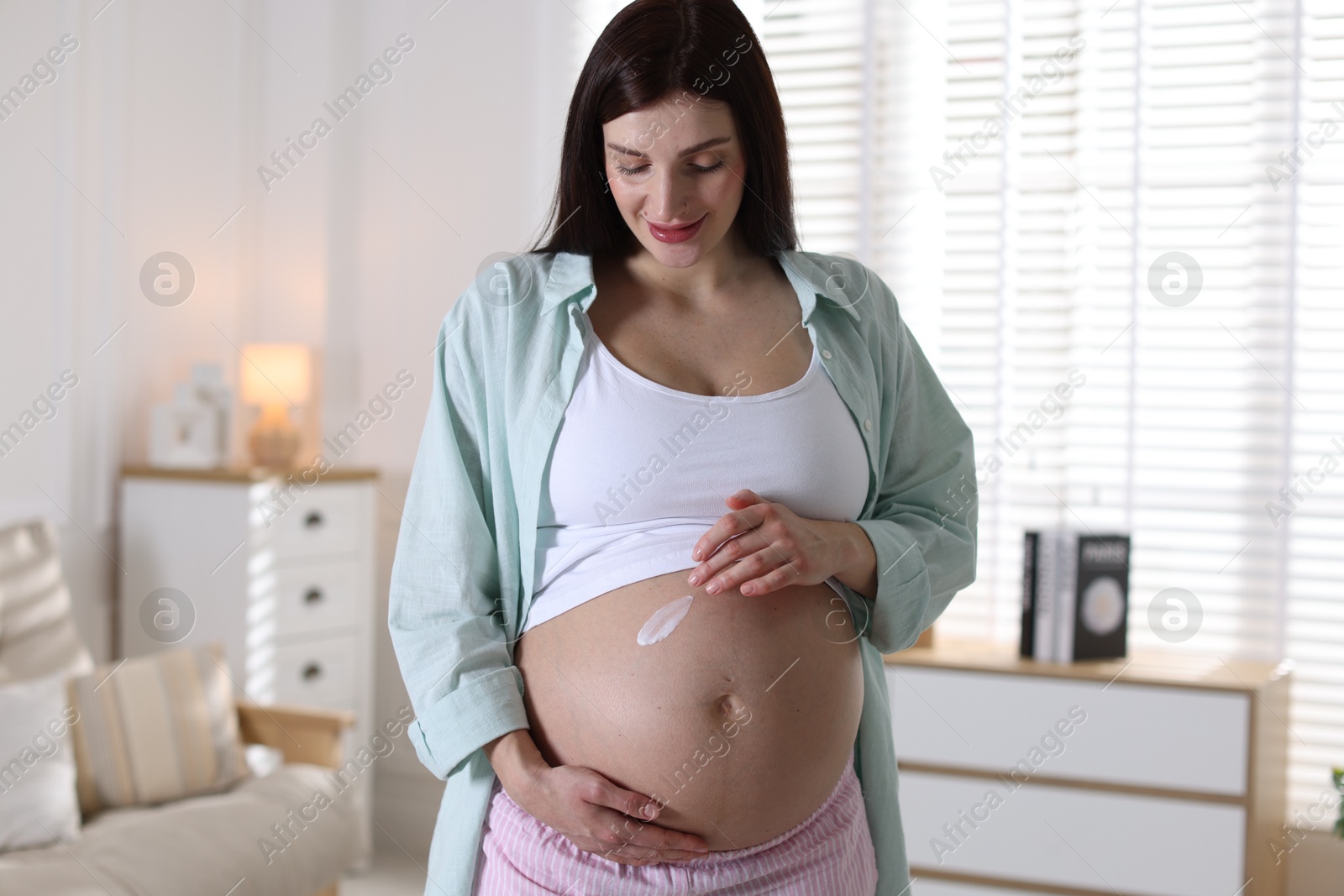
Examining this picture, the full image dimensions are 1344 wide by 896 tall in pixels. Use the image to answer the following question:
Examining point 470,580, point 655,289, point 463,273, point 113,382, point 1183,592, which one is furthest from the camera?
point 463,273

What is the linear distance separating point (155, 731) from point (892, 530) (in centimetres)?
173

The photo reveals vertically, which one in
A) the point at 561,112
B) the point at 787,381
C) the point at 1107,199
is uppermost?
the point at 561,112

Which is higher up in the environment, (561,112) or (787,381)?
(561,112)

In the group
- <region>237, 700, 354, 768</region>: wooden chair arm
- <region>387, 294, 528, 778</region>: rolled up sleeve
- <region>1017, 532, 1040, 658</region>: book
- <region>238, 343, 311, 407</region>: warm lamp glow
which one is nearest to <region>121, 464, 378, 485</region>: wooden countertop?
<region>238, 343, 311, 407</region>: warm lamp glow

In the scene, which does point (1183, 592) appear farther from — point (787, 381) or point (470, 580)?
point (470, 580)

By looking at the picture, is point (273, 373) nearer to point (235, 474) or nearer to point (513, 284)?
point (235, 474)

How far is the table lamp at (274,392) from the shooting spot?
9.25 feet

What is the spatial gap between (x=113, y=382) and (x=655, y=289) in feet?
7.02

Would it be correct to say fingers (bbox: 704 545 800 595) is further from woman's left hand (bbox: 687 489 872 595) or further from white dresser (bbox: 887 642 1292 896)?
white dresser (bbox: 887 642 1292 896)

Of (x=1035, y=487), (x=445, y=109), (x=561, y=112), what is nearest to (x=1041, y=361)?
(x=1035, y=487)

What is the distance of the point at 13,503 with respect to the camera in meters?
2.38

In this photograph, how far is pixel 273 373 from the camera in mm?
2832

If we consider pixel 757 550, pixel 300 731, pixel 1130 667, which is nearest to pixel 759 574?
pixel 757 550

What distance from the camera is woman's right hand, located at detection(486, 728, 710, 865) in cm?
81
